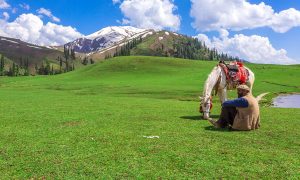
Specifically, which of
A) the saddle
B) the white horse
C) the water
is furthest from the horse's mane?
the water

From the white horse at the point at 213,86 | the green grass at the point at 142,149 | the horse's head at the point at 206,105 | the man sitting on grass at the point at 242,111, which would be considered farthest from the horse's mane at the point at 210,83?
the man sitting on grass at the point at 242,111

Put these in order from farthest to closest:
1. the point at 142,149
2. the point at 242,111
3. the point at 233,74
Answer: the point at 233,74, the point at 242,111, the point at 142,149

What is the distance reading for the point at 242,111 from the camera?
52.0 ft

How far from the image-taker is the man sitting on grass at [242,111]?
15742mm

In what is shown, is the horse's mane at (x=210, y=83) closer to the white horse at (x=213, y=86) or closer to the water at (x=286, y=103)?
the white horse at (x=213, y=86)

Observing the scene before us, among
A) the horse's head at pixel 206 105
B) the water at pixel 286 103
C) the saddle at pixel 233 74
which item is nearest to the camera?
the horse's head at pixel 206 105

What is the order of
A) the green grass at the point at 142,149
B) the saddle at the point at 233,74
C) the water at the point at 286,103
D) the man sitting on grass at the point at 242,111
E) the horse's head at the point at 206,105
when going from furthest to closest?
1. the water at the point at 286,103
2. the saddle at the point at 233,74
3. the horse's head at the point at 206,105
4. the man sitting on grass at the point at 242,111
5. the green grass at the point at 142,149

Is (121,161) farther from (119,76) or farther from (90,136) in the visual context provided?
(119,76)

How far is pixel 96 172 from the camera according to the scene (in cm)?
976

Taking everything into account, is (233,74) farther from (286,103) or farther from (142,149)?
(286,103)

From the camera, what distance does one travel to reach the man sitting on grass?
1574 centimetres

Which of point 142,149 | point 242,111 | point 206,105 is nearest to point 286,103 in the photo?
point 206,105

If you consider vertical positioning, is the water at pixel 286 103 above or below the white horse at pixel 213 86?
below

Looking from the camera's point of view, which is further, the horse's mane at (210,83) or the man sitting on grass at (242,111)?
the horse's mane at (210,83)
